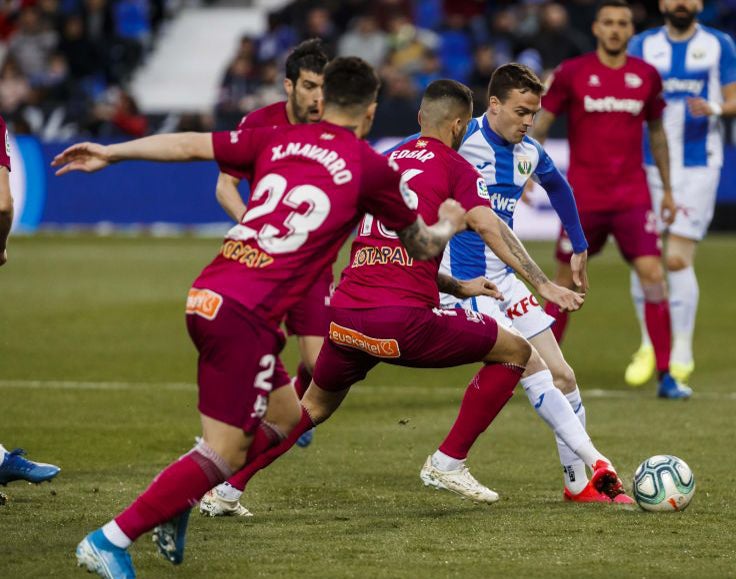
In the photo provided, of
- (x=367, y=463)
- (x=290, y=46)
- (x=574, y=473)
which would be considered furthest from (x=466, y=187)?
(x=290, y=46)

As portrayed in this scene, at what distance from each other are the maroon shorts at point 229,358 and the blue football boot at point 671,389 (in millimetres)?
5738

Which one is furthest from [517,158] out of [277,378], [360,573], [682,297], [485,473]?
[682,297]

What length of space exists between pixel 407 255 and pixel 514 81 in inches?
54.4

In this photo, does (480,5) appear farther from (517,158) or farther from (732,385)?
(517,158)

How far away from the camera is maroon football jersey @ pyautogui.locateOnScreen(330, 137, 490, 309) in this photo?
6555mm

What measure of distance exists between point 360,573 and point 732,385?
20.7 ft

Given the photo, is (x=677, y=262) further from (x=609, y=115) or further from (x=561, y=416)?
(x=561, y=416)

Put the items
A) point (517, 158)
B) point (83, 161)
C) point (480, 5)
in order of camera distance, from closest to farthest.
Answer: point (83, 161) → point (517, 158) → point (480, 5)

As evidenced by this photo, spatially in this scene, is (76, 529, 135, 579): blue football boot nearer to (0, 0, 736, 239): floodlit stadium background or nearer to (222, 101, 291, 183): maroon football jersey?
(222, 101, 291, 183): maroon football jersey

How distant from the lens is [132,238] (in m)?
23.2

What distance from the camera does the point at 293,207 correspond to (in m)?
5.43

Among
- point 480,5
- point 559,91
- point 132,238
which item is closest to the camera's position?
point 559,91

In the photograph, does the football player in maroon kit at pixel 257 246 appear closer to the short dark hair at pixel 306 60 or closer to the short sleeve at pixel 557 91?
the short dark hair at pixel 306 60

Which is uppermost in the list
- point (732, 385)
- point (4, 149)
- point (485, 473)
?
point (4, 149)
